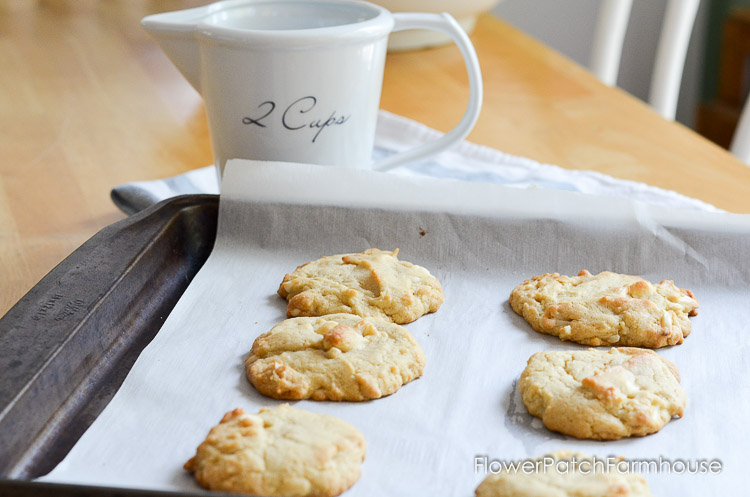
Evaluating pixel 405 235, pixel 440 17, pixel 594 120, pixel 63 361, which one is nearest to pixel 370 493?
pixel 63 361

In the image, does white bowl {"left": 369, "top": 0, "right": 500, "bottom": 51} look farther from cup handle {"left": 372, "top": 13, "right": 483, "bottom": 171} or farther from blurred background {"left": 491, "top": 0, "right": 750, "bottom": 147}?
blurred background {"left": 491, "top": 0, "right": 750, "bottom": 147}

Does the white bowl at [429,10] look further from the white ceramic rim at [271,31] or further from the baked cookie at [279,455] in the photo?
the baked cookie at [279,455]

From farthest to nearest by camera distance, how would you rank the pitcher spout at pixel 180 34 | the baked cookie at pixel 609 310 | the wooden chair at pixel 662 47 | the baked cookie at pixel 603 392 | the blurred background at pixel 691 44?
1. the blurred background at pixel 691 44
2. the wooden chair at pixel 662 47
3. the pitcher spout at pixel 180 34
4. the baked cookie at pixel 609 310
5. the baked cookie at pixel 603 392

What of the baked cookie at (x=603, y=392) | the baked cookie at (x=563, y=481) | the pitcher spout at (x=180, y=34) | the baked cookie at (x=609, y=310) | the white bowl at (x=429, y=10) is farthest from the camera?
the white bowl at (x=429, y=10)

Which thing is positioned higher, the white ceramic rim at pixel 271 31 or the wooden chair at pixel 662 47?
the white ceramic rim at pixel 271 31

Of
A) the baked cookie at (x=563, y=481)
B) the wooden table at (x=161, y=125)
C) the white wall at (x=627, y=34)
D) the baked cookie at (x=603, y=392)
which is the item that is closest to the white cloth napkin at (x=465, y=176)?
the wooden table at (x=161, y=125)

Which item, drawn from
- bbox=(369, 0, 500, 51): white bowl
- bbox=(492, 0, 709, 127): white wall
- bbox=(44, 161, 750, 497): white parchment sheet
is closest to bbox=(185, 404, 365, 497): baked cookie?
bbox=(44, 161, 750, 497): white parchment sheet

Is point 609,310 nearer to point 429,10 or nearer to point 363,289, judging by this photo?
point 363,289

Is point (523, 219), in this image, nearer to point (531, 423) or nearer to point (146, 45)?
point (531, 423)
